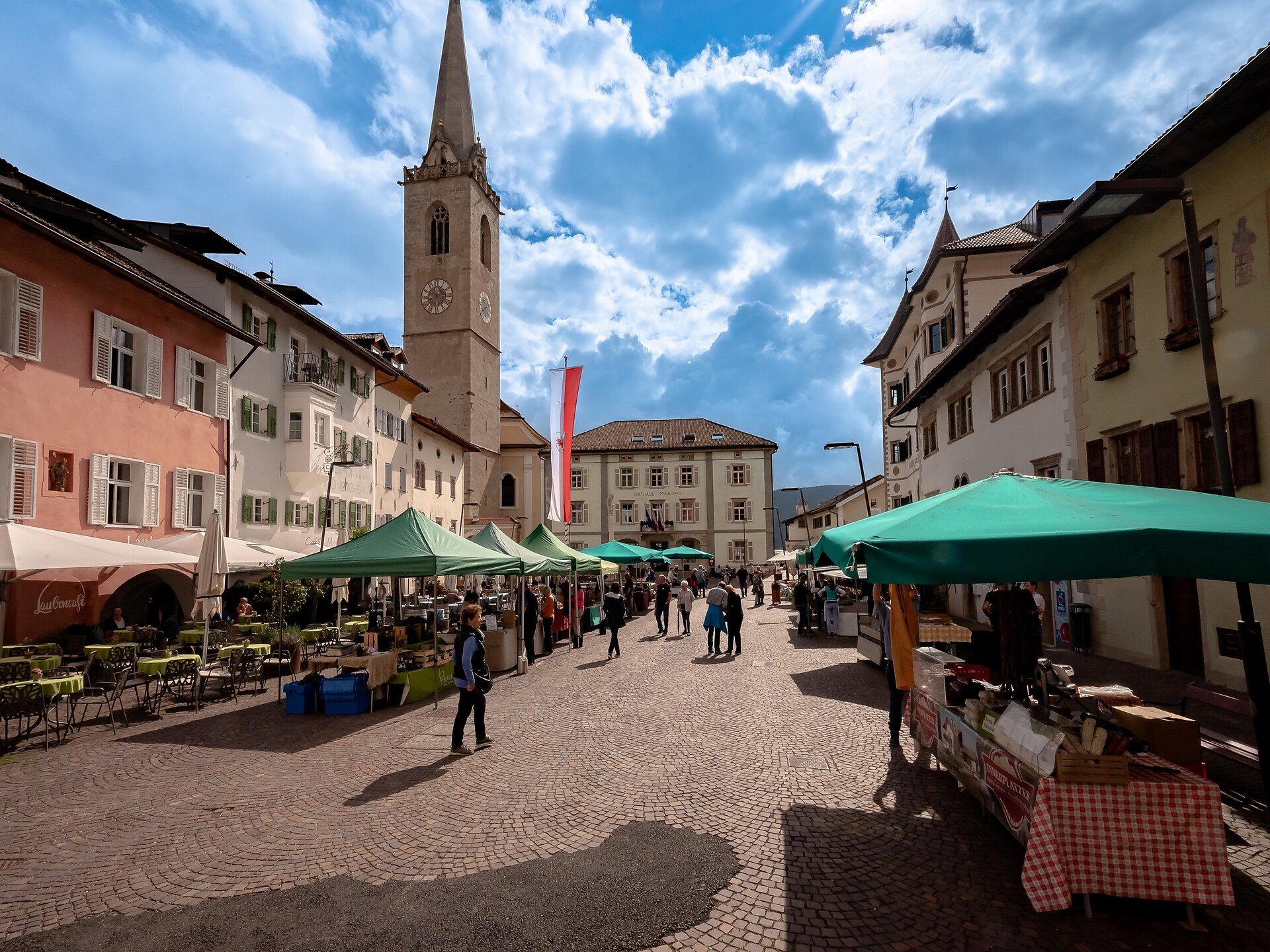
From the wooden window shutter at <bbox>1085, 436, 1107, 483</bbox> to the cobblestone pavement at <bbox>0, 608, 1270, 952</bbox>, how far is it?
7.70 m

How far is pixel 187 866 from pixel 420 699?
6.71 metres

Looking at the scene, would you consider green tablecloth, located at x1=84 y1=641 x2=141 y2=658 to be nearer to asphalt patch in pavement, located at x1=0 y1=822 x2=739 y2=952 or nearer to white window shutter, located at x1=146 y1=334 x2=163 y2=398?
white window shutter, located at x1=146 y1=334 x2=163 y2=398

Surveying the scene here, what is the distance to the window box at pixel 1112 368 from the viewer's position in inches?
517

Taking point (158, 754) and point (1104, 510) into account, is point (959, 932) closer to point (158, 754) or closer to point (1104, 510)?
point (1104, 510)

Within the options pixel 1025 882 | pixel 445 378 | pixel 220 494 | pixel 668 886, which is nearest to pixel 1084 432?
pixel 1025 882

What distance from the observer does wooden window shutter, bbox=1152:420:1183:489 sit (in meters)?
11.7

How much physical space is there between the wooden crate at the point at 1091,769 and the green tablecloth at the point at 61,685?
1079 cm

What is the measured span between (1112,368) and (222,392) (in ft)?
70.8

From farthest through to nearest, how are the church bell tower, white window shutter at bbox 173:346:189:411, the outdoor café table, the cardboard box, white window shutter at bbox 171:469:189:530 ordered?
the church bell tower < white window shutter at bbox 173:346:189:411 < white window shutter at bbox 171:469:189:530 < the outdoor café table < the cardboard box

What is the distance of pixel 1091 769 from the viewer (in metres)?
4.25

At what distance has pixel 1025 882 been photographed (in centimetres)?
428

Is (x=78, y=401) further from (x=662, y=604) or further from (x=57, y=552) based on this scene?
(x=662, y=604)

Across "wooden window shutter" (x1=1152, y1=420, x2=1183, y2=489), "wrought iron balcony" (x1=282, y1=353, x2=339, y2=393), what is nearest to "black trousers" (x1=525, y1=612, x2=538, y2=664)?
"wrought iron balcony" (x1=282, y1=353, x2=339, y2=393)

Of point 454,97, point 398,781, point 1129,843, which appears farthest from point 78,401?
point 454,97
